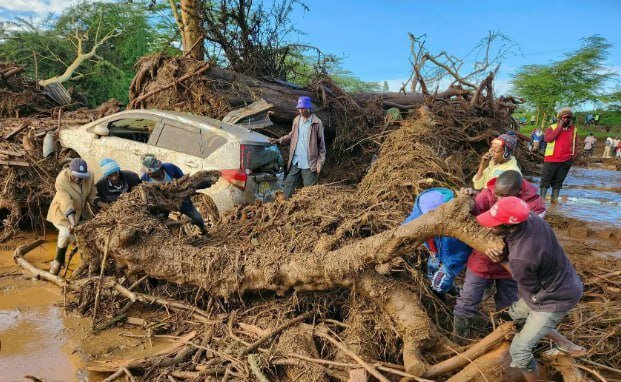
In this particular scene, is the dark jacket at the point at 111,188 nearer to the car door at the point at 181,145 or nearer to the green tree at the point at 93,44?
the car door at the point at 181,145

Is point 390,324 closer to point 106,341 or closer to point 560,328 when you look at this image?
point 560,328

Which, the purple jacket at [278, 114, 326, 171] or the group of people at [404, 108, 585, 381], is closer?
the group of people at [404, 108, 585, 381]

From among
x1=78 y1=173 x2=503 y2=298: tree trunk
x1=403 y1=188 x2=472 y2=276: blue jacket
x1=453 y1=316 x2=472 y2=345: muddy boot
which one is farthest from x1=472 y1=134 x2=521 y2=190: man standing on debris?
x1=78 y1=173 x2=503 y2=298: tree trunk

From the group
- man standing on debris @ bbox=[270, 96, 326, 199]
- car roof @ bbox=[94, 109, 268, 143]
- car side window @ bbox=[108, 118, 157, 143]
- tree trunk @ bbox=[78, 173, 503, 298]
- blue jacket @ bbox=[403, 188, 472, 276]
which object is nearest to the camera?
tree trunk @ bbox=[78, 173, 503, 298]

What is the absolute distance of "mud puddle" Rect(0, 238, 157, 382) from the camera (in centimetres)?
322

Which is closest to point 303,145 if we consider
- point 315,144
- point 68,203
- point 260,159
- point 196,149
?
point 315,144

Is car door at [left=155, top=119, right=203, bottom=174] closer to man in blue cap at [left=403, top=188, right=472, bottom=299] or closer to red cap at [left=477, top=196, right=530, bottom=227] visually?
man in blue cap at [left=403, top=188, right=472, bottom=299]

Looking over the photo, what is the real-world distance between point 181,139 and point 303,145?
1.86 meters

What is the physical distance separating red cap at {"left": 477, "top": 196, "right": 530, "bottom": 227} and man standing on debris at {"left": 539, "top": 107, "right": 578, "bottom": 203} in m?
6.09

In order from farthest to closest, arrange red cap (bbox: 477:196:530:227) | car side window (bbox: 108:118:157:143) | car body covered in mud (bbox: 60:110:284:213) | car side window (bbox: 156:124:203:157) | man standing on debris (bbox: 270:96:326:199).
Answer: car side window (bbox: 108:118:157:143) → man standing on debris (bbox: 270:96:326:199) → car side window (bbox: 156:124:203:157) → car body covered in mud (bbox: 60:110:284:213) → red cap (bbox: 477:196:530:227)

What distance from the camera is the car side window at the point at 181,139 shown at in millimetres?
5926

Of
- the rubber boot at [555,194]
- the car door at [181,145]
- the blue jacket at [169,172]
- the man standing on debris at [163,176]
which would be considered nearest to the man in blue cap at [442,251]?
the man standing on debris at [163,176]

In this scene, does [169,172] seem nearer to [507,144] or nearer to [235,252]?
[235,252]

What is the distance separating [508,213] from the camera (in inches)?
99.0
